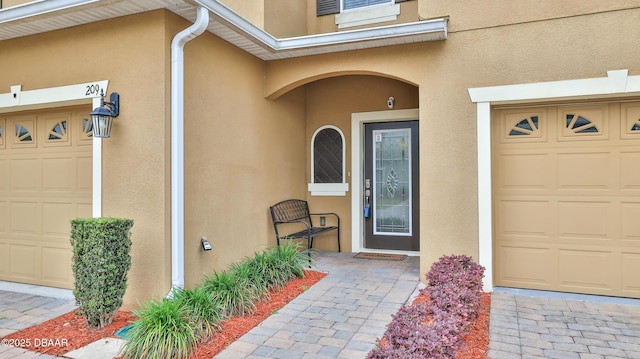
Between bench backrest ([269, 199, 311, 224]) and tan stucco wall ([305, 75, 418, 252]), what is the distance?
178 millimetres

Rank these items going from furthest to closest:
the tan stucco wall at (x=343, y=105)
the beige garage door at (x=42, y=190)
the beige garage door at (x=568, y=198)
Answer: the tan stucco wall at (x=343, y=105) < the beige garage door at (x=42, y=190) < the beige garage door at (x=568, y=198)

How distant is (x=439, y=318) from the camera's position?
303 centimetres

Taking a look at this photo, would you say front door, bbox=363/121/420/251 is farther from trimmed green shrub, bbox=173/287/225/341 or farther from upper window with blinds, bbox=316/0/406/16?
trimmed green shrub, bbox=173/287/225/341

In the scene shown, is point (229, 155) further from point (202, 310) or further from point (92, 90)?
point (202, 310)

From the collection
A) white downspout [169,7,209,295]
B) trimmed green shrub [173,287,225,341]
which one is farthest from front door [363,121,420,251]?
trimmed green shrub [173,287,225,341]

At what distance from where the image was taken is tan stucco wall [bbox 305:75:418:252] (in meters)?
6.62

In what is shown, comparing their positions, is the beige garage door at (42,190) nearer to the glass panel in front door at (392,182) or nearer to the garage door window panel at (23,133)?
the garage door window panel at (23,133)

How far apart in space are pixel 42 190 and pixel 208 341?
338cm

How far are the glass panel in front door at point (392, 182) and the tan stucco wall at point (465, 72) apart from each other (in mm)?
1438

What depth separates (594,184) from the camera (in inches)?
183

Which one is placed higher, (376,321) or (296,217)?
(296,217)

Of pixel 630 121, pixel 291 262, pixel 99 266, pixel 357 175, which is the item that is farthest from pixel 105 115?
pixel 630 121

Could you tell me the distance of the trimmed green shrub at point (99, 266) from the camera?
3.72m

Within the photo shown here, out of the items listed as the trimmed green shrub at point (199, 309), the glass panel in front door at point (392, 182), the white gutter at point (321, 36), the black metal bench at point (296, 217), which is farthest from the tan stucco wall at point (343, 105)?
the trimmed green shrub at point (199, 309)
